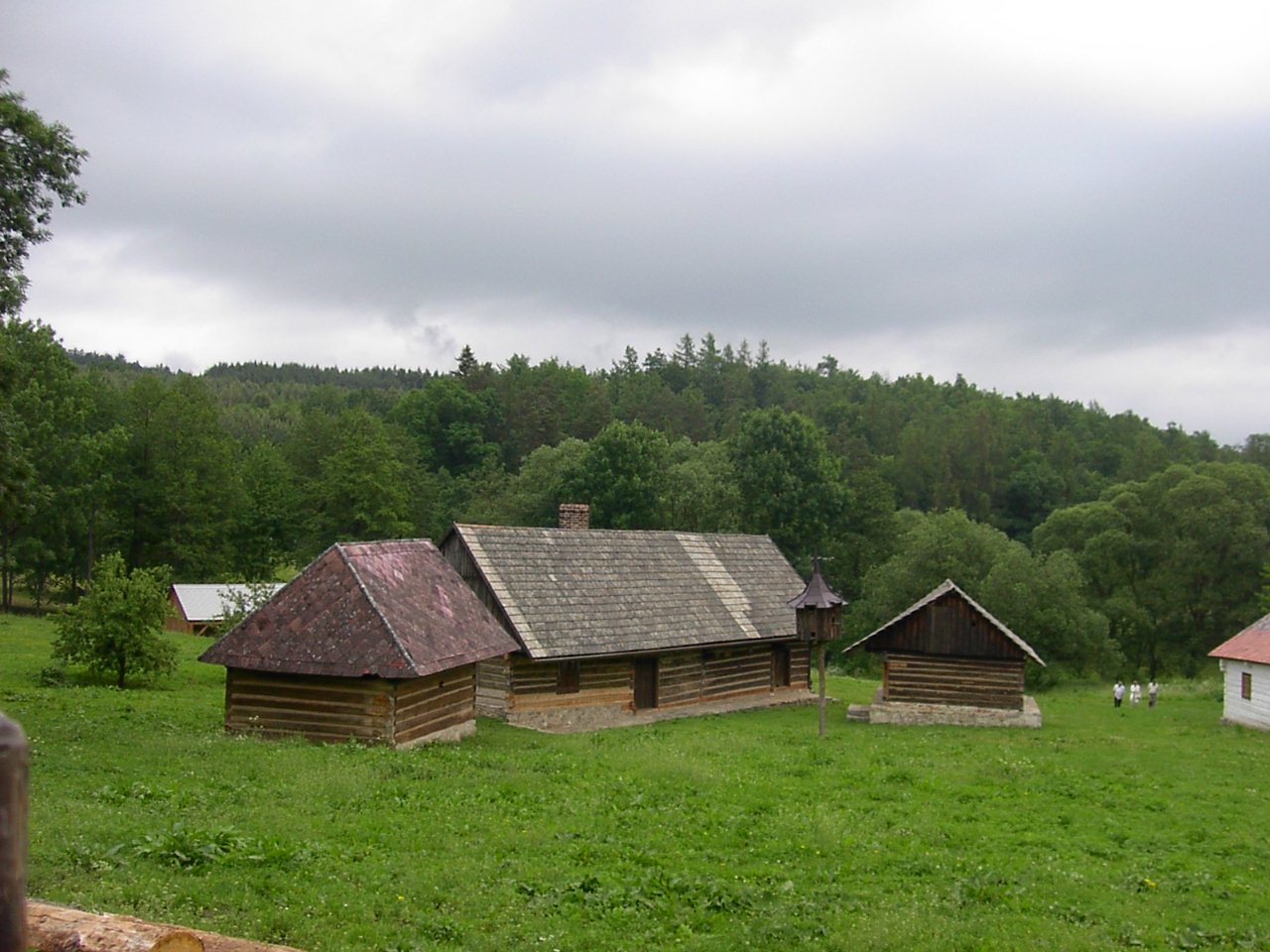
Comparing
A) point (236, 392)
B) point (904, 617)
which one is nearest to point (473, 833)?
point (904, 617)

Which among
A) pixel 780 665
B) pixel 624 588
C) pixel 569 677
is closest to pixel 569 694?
pixel 569 677

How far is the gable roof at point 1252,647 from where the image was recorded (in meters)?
31.1

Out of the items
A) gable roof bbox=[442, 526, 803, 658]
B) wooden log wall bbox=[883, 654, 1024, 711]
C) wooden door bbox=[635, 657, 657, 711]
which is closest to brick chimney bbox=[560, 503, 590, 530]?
gable roof bbox=[442, 526, 803, 658]

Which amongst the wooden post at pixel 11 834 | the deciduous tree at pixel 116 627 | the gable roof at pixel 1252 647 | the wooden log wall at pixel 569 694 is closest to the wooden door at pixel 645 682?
the wooden log wall at pixel 569 694

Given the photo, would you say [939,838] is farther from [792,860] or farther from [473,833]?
→ [473,833]

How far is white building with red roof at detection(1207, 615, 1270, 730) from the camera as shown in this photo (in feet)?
102

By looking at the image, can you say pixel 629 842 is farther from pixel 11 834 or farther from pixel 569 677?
pixel 569 677

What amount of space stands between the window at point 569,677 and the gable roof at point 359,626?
3.64 meters

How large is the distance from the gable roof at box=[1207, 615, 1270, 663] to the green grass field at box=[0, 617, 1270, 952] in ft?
29.4

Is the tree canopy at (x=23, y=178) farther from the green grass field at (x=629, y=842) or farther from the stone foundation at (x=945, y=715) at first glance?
the stone foundation at (x=945, y=715)

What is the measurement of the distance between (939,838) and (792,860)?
2.88 meters

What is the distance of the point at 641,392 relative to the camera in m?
95.9

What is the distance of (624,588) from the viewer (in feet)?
107

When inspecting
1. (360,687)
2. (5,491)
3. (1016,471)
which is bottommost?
(360,687)
